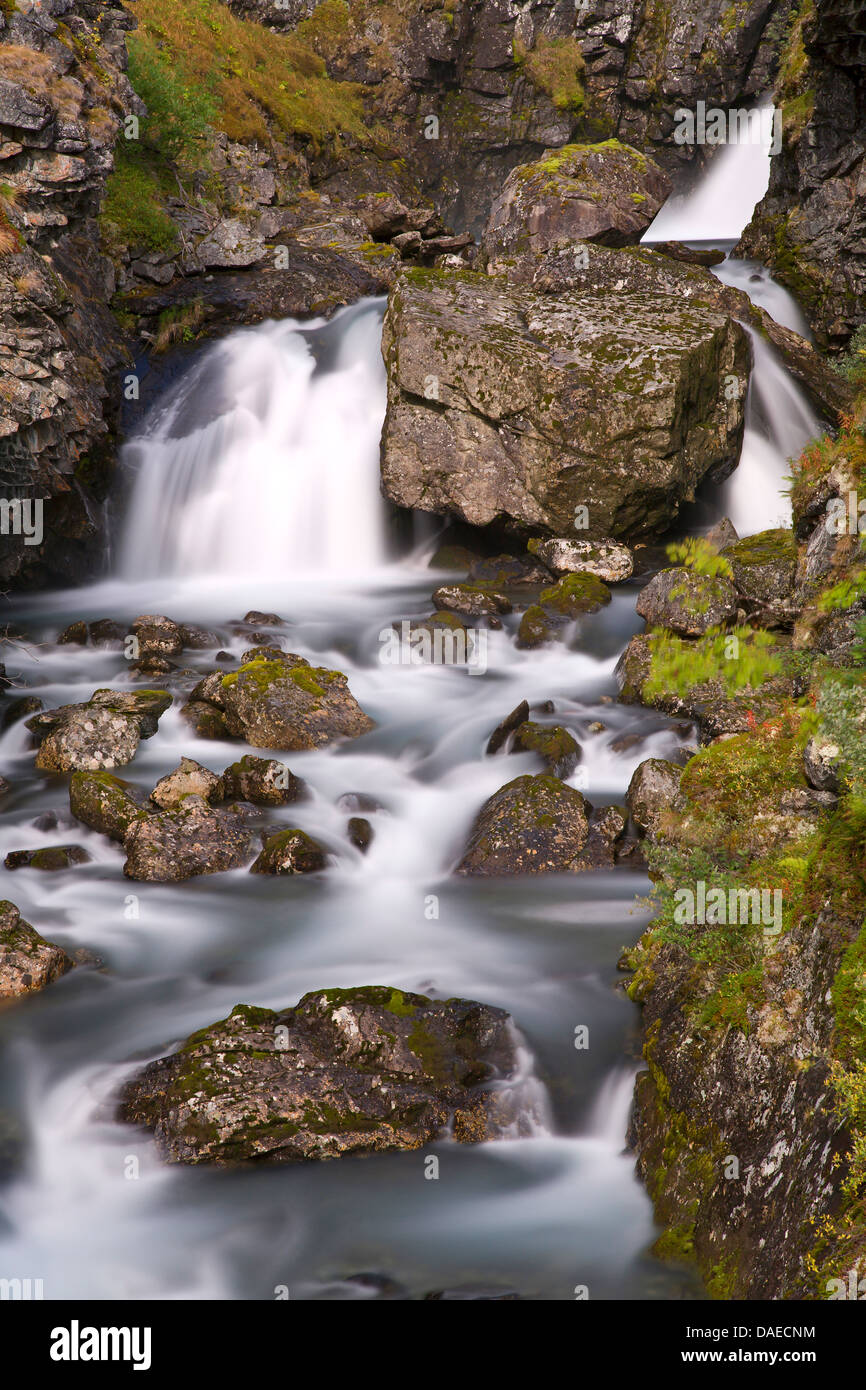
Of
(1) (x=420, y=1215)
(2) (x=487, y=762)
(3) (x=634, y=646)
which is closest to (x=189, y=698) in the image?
(2) (x=487, y=762)

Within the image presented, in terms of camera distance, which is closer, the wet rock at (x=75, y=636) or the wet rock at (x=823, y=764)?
the wet rock at (x=823, y=764)

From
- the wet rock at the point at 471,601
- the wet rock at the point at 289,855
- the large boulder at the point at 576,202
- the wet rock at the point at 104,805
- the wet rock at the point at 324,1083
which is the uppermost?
the large boulder at the point at 576,202

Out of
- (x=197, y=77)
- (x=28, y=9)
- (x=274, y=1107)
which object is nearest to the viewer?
(x=274, y=1107)

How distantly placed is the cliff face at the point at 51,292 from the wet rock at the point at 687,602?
7.70m

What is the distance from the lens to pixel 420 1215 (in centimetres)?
514

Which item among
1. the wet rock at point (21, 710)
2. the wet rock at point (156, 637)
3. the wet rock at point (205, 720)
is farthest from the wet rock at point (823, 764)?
the wet rock at point (156, 637)

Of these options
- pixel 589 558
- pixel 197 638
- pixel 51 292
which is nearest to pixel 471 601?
pixel 589 558

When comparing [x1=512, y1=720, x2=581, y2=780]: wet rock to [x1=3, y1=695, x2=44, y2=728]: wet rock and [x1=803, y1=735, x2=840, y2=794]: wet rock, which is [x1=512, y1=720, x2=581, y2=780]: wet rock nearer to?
[x1=803, y1=735, x2=840, y2=794]: wet rock

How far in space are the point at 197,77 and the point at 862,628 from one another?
27343 millimetres

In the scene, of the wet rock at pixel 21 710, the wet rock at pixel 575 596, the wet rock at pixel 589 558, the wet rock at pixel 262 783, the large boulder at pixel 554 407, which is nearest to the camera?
the wet rock at pixel 262 783

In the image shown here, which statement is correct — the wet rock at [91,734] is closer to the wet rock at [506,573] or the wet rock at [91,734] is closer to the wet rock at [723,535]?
the wet rock at [506,573]

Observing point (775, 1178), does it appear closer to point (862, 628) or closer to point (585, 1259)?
point (585, 1259)

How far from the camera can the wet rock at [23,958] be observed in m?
6.82

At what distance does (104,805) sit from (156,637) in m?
4.16
